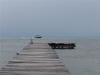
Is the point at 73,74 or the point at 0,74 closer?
the point at 0,74

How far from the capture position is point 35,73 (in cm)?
1116

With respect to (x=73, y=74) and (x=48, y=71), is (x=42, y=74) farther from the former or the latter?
(x=73, y=74)

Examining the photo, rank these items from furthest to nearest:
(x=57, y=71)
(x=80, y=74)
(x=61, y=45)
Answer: (x=61, y=45), (x=80, y=74), (x=57, y=71)

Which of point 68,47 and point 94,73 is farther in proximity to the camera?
point 68,47

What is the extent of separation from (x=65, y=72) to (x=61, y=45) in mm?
37161

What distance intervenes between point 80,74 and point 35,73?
35.8 feet

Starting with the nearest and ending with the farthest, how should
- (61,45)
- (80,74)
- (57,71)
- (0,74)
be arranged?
(0,74)
(57,71)
(80,74)
(61,45)

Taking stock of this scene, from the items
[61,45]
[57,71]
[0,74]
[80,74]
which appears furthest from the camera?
[61,45]

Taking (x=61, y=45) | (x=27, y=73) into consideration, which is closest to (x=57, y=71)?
(x=27, y=73)

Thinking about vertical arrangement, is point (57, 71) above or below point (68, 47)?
above

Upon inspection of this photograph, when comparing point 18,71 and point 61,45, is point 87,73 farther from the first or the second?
point 61,45

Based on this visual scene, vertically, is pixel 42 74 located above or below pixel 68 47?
above

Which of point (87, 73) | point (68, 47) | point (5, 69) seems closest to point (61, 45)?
point (68, 47)

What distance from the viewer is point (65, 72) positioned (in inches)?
440
